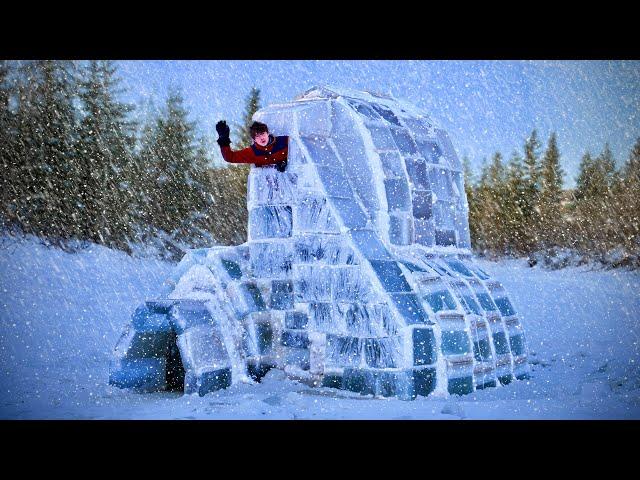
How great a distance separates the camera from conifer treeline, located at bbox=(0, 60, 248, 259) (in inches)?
431

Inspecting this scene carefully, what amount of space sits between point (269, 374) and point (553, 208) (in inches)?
399

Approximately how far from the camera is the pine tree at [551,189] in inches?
540

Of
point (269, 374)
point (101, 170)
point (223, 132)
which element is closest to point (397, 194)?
point (223, 132)

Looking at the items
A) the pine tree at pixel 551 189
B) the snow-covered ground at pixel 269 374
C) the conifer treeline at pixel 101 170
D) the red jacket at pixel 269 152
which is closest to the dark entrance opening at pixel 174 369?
the snow-covered ground at pixel 269 374

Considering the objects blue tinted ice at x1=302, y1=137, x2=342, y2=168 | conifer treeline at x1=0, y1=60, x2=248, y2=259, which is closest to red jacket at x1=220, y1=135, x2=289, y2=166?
blue tinted ice at x1=302, y1=137, x2=342, y2=168

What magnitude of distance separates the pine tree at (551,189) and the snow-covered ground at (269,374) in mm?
1280

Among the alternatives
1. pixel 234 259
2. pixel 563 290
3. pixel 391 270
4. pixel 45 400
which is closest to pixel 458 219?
pixel 391 270

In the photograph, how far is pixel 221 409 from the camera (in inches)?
175

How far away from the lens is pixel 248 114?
13.7m

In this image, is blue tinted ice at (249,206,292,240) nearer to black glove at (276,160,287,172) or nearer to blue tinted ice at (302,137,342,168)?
black glove at (276,160,287,172)

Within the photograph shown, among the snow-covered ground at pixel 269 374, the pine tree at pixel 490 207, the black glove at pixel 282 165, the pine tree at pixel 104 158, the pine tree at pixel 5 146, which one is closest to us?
the snow-covered ground at pixel 269 374

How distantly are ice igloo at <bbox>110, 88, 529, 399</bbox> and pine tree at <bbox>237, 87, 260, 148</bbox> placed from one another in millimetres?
8284

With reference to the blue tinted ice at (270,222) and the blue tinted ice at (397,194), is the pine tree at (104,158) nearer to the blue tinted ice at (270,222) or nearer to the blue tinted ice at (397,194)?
the blue tinted ice at (270,222)

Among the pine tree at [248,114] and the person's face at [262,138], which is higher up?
the pine tree at [248,114]
